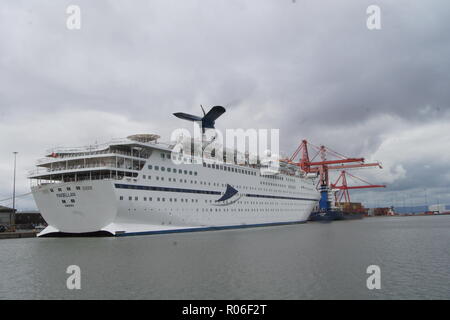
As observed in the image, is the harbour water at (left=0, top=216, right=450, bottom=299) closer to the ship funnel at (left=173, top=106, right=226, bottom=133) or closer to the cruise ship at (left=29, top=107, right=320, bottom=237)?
the cruise ship at (left=29, top=107, right=320, bottom=237)

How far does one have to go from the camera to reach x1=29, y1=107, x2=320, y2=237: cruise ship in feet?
84.1

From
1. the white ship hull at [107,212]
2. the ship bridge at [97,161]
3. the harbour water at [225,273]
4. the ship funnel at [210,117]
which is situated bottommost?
the harbour water at [225,273]

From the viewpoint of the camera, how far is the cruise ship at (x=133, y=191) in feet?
84.1

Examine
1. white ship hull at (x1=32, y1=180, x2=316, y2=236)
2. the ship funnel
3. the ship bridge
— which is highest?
the ship funnel

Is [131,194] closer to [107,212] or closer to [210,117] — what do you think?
[107,212]

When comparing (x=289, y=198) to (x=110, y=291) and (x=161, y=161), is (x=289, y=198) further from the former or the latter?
(x=110, y=291)

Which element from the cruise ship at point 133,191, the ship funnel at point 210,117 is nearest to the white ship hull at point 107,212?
the cruise ship at point 133,191

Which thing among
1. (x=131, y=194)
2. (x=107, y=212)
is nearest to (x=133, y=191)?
(x=131, y=194)

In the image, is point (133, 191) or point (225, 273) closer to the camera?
point (225, 273)

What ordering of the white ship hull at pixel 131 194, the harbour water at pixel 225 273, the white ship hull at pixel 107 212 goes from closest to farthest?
the harbour water at pixel 225 273 → the white ship hull at pixel 107 212 → the white ship hull at pixel 131 194

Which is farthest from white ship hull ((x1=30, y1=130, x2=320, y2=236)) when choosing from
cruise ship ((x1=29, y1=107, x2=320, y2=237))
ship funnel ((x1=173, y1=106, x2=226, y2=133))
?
ship funnel ((x1=173, y1=106, x2=226, y2=133))

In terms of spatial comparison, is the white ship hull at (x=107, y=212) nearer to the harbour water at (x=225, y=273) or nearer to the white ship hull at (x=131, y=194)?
the white ship hull at (x=131, y=194)

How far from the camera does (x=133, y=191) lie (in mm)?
27000
